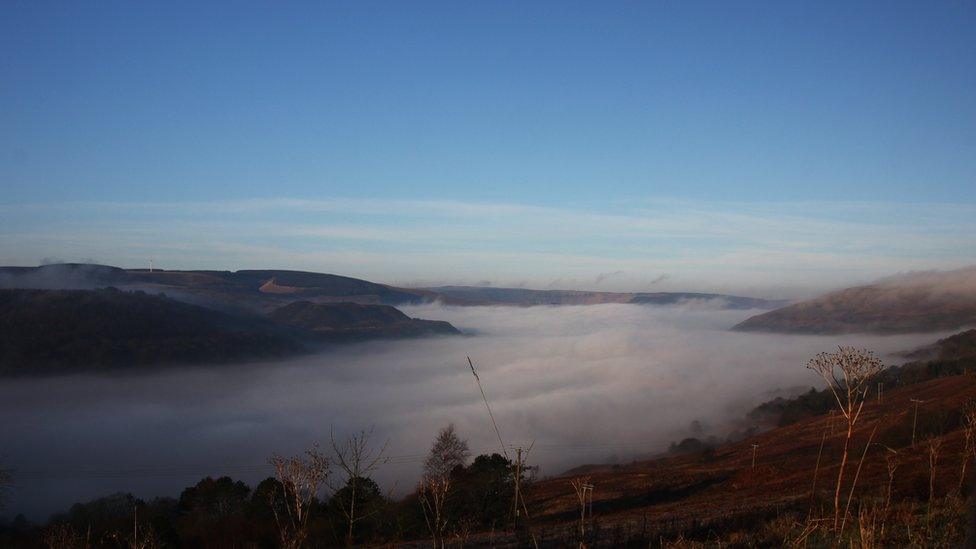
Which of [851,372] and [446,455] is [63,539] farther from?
[446,455]

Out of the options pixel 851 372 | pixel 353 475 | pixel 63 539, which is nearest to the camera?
pixel 851 372

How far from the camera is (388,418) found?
190500 millimetres

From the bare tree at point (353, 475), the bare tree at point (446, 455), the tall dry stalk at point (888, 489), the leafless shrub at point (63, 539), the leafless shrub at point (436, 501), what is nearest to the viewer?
the tall dry stalk at point (888, 489)

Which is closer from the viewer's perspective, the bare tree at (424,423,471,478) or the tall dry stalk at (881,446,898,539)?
the tall dry stalk at (881,446,898,539)

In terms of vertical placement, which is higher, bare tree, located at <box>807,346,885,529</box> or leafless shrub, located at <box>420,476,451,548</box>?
bare tree, located at <box>807,346,885,529</box>

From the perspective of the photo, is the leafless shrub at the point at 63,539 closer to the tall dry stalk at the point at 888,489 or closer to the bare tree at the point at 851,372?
the bare tree at the point at 851,372

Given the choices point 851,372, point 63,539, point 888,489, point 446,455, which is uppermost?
point 851,372

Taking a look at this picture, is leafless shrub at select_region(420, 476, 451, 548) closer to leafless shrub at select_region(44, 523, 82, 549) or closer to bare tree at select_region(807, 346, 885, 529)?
bare tree at select_region(807, 346, 885, 529)

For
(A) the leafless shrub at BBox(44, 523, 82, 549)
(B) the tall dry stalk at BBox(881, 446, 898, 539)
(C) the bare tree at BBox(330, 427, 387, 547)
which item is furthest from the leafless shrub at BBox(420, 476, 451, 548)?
(A) the leafless shrub at BBox(44, 523, 82, 549)

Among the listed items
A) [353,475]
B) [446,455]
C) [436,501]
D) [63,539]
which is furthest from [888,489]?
[446,455]

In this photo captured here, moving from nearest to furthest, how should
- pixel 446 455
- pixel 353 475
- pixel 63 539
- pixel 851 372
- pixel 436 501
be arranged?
pixel 851 372 < pixel 436 501 < pixel 353 475 < pixel 63 539 < pixel 446 455

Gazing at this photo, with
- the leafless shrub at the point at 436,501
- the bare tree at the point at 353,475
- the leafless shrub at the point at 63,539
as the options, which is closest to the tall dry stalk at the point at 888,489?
the leafless shrub at the point at 436,501

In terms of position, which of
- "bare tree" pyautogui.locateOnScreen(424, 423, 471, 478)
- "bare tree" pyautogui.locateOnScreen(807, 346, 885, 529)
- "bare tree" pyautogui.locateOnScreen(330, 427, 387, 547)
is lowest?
"bare tree" pyautogui.locateOnScreen(424, 423, 471, 478)

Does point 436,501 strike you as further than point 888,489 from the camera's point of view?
No
